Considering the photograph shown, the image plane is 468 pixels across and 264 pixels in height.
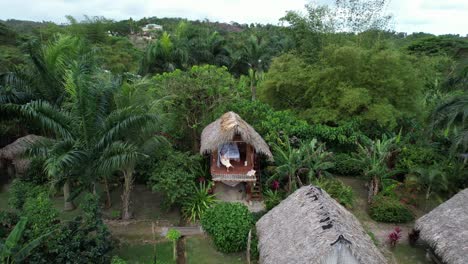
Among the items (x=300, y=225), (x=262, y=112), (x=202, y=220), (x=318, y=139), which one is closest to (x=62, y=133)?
(x=202, y=220)

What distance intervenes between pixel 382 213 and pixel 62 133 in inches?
422

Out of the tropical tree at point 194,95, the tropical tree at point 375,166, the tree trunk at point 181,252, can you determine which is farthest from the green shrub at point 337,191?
the tropical tree at point 194,95

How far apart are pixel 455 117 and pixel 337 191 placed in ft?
14.9

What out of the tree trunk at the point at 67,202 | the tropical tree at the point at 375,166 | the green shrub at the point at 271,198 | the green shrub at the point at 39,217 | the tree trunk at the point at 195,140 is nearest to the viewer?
the green shrub at the point at 39,217

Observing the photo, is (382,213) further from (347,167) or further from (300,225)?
(300,225)

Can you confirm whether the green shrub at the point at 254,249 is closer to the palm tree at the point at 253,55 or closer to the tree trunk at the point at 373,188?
the tree trunk at the point at 373,188

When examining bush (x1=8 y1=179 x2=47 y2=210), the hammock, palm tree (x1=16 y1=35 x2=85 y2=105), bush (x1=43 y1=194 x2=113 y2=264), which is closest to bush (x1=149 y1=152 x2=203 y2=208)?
the hammock

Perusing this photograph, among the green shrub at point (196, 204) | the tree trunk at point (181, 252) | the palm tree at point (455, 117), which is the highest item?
the palm tree at point (455, 117)

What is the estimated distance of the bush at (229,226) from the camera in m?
10.4

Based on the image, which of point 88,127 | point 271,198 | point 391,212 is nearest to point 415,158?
point 391,212

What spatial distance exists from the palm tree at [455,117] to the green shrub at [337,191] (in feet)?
12.3

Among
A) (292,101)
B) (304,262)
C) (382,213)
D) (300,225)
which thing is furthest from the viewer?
(292,101)

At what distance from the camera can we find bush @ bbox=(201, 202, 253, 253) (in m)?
10.4

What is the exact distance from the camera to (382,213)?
12656 mm
